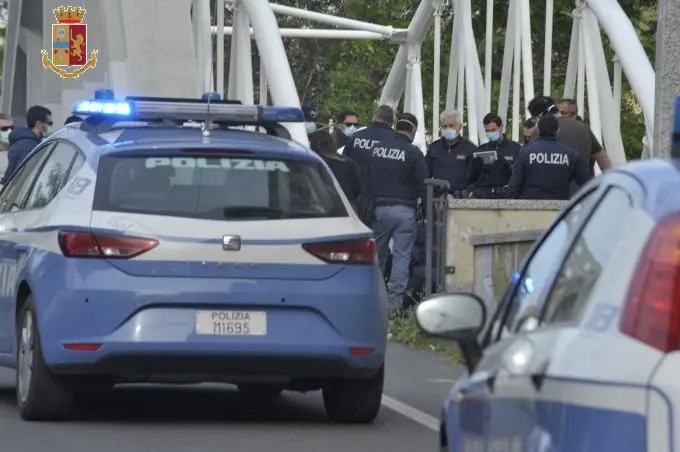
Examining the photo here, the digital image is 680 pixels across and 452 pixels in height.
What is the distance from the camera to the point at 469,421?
568 centimetres

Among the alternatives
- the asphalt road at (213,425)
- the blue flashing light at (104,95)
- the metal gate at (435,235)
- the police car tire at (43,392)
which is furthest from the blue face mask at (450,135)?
the police car tire at (43,392)

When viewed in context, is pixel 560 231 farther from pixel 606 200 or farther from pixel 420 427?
pixel 420 427

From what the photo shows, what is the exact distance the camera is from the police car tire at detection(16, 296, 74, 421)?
10.6 meters

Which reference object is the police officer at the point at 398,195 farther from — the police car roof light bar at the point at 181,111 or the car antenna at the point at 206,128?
the car antenna at the point at 206,128

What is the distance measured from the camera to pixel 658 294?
405cm

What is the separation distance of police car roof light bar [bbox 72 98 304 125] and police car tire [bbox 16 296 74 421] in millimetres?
1365

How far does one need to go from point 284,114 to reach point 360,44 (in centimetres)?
5619

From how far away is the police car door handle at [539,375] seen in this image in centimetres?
450

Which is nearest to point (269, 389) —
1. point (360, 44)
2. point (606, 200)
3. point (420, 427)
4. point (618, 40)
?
point (420, 427)

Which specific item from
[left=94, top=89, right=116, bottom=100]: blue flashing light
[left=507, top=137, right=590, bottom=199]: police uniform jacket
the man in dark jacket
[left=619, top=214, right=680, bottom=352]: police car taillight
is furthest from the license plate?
the man in dark jacket

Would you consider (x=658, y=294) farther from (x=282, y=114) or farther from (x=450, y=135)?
(x=450, y=135)

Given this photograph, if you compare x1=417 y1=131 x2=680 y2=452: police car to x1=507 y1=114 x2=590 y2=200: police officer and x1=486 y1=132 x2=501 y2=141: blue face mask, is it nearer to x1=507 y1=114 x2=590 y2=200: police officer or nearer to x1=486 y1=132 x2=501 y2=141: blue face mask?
x1=507 y1=114 x2=590 y2=200: police officer

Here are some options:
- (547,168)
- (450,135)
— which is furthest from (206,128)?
(450,135)

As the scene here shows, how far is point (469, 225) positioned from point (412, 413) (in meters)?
7.29
